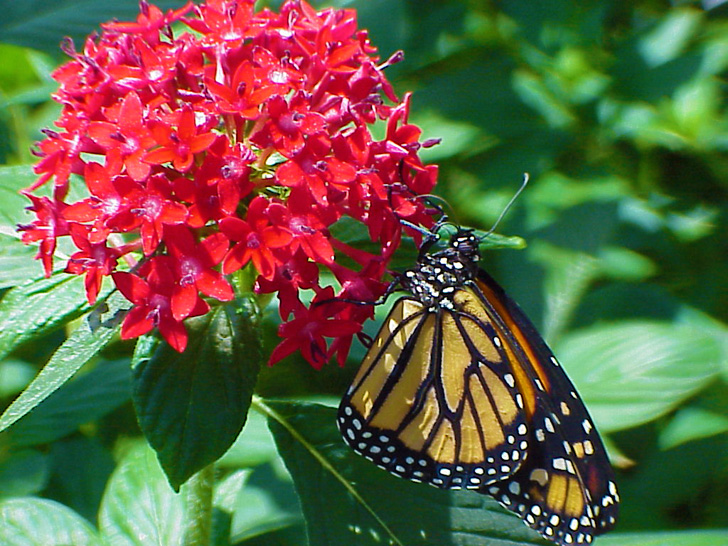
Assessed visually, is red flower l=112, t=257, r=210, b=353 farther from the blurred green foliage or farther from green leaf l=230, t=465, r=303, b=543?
green leaf l=230, t=465, r=303, b=543

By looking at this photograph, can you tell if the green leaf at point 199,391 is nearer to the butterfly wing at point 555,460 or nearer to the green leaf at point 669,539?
the butterfly wing at point 555,460

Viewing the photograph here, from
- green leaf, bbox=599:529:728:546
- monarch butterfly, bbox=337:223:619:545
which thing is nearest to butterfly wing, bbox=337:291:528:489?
monarch butterfly, bbox=337:223:619:545

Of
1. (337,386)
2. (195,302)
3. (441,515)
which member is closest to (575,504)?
(441,515)

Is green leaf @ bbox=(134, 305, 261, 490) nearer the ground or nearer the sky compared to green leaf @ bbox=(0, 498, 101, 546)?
nearer the sky

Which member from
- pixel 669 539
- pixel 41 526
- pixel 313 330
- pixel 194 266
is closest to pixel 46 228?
pixel 194 266

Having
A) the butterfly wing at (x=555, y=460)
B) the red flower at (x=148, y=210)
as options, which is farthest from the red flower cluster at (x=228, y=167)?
the butterfly wing at (x=555, y=460)

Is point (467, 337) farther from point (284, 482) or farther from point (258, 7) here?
point (258, 7)

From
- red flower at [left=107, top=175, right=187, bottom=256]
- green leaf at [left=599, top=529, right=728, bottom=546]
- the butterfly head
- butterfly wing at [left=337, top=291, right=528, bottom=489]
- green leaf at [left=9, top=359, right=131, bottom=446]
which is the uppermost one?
the butterfly head
